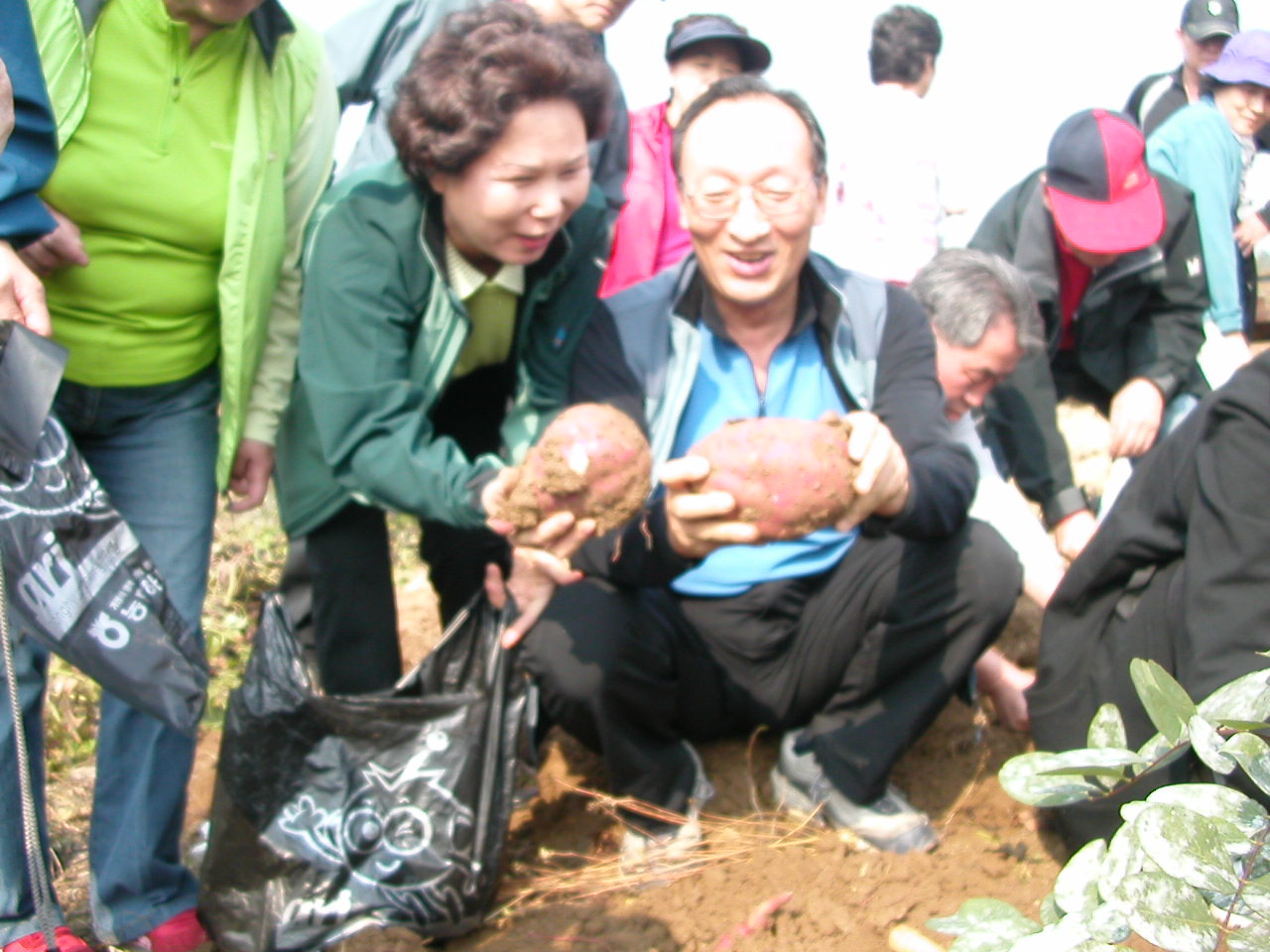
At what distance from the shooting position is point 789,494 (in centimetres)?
193

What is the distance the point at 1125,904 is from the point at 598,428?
4.30 feet

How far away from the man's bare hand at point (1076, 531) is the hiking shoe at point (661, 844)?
1339mm

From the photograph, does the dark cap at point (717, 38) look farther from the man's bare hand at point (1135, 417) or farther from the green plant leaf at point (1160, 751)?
the green plant leaf at point (1160, 751)

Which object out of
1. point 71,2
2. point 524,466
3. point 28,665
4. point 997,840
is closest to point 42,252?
point 71,2

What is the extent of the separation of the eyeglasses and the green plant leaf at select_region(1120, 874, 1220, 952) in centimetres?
167

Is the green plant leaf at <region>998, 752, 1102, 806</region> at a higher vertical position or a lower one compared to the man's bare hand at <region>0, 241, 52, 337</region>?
lower

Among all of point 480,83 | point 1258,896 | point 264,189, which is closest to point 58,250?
point 264,189

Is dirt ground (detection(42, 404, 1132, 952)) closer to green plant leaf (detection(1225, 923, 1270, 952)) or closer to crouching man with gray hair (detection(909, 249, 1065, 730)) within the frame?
crouching man with gray hair (detection(909, 249, 1065, 730))

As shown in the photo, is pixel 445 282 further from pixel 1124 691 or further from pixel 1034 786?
pixel 1034 786

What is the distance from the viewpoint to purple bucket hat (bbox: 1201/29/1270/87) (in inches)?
156

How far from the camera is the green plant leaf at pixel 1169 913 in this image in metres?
0.77

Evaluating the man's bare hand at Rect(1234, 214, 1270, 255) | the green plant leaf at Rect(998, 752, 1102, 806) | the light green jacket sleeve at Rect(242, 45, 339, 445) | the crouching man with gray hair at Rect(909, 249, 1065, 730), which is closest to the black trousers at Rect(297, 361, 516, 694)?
the light green jacket sleeve at Rect(242, 45, 339, 445)

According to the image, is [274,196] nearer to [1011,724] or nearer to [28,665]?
[28,665]

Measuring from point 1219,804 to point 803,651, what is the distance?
5.50ft
